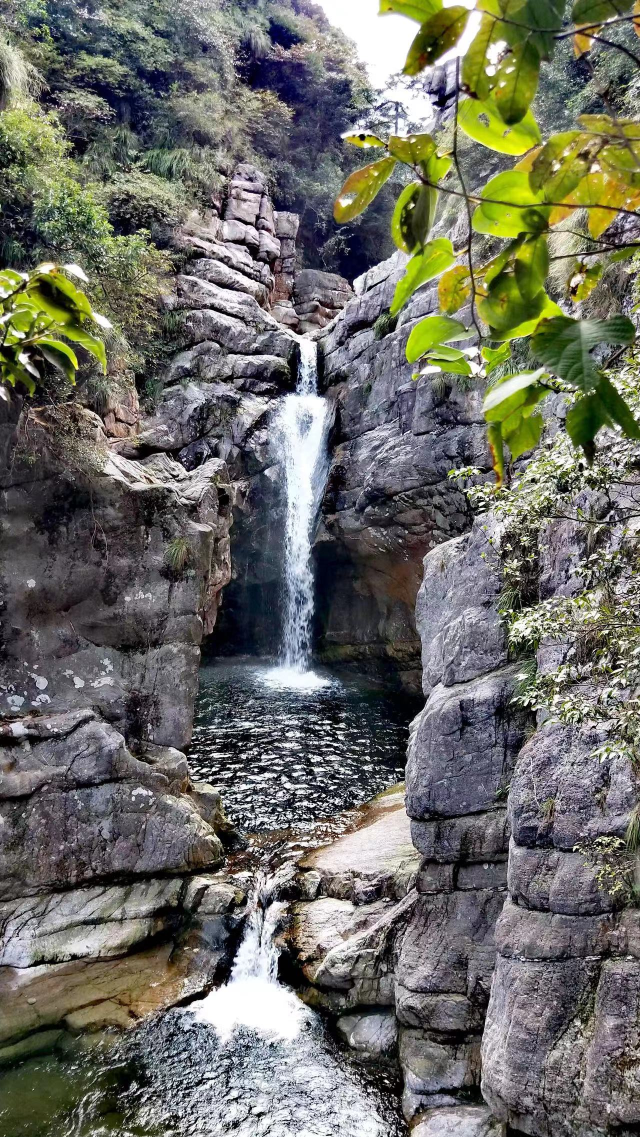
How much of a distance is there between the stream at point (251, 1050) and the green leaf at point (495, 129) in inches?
245

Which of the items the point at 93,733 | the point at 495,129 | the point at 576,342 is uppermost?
the point at 495,129

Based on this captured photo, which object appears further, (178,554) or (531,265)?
(178,554)

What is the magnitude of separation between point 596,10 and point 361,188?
0.38 metres

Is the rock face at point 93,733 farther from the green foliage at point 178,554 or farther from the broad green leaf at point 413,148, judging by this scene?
the broad green leaf at point 413,148

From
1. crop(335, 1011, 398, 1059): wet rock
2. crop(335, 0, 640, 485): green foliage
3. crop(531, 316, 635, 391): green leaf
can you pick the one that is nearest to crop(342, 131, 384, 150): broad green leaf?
crop(335, 0, 640, 485): green foliage

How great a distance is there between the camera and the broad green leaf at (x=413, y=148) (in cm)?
99

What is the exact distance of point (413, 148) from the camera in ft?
3.29

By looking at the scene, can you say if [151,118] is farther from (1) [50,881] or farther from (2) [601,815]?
(2) [601,815]

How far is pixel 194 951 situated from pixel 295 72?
87.2 ft

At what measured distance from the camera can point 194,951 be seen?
682cm

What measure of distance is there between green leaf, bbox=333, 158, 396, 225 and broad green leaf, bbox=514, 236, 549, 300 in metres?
0.25

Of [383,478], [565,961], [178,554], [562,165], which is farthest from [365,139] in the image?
[383,478]

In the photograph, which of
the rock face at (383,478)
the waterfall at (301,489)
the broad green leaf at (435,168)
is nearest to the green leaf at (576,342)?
the broad green leaf at (435,168)

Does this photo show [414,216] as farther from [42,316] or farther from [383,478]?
[383,478]
